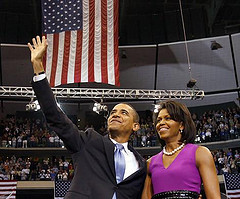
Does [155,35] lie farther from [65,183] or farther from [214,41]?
[65,183]

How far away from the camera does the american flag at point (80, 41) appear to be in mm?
11469

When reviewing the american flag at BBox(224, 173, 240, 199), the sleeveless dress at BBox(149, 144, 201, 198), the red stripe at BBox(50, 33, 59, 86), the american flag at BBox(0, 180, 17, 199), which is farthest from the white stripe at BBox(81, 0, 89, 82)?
the sleeveless dress at BBox(149, 144, 201, 198)

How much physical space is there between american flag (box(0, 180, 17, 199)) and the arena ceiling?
9.21 meters

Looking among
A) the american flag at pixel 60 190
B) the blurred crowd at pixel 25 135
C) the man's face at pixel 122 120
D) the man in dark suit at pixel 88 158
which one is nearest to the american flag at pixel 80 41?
the american flag at pixel 60 190

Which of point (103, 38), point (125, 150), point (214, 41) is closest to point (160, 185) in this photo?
point (125, 150)

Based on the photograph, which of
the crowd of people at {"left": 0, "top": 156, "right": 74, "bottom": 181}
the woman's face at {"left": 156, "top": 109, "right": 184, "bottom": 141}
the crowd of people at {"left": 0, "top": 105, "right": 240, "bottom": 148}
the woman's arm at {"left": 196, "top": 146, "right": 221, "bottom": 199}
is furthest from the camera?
the crowd of people at {"left": 0, "top": 105, "right": 240, "bottom": 148}

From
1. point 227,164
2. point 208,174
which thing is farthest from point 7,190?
point 208,174

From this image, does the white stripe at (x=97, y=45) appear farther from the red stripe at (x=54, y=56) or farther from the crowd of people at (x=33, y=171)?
the crowd of people at (x=33, y=171)

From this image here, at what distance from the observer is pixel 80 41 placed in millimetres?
11602

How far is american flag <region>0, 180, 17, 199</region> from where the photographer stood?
11977 millimetres

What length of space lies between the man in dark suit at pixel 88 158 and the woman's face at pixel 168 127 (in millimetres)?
295

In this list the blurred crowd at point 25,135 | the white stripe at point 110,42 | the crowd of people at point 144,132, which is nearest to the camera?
the white stripe at point 110,42

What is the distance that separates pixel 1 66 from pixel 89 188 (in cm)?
1848

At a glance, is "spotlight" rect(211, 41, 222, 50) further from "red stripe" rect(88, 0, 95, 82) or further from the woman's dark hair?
the woman's dark hair
